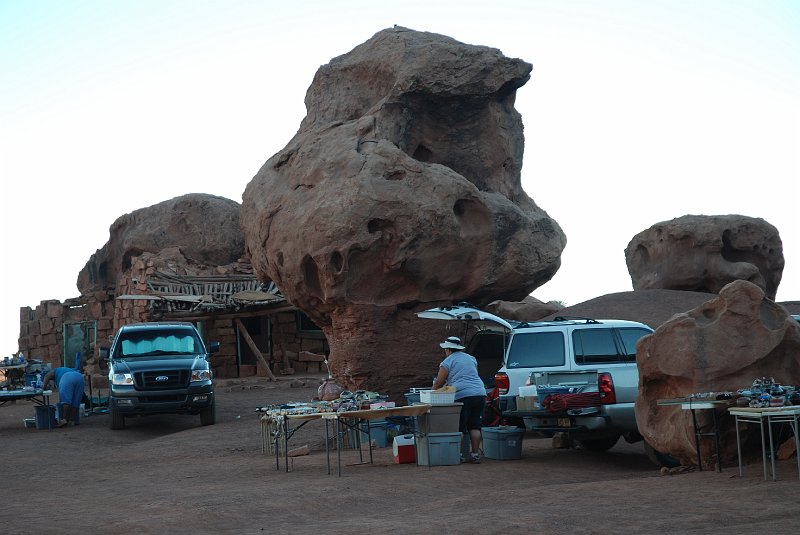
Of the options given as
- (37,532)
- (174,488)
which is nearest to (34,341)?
(174,488)

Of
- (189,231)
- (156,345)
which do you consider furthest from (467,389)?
(189,231)

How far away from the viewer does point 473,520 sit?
25.0 feet

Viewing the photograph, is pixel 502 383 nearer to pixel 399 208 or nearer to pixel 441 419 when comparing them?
pixel 441 419

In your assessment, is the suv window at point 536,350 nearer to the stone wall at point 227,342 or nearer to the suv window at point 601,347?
the suv window at point 601,347

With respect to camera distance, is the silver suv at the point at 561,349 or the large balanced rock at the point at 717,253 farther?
the large balanced rock at the point at 717,253

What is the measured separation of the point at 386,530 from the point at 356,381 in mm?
9549

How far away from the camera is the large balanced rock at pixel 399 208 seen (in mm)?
16016

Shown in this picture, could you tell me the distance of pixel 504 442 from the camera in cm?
1262

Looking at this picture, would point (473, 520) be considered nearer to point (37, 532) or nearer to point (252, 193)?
point (37, 532)

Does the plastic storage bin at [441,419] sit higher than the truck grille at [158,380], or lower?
lower

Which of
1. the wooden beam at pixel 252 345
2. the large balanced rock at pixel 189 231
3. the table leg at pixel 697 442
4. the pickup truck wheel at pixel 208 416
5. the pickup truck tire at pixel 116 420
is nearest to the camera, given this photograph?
the table leg at pixel 697 442

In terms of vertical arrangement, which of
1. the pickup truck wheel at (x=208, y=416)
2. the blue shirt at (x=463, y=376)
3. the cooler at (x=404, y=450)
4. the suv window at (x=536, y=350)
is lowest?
the cooler at (x=404, y=450)

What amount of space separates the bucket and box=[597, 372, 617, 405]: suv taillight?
1233 cm

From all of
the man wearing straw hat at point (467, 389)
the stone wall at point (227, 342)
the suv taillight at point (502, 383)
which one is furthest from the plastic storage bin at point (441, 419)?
the stone wall at point (227, 342)
